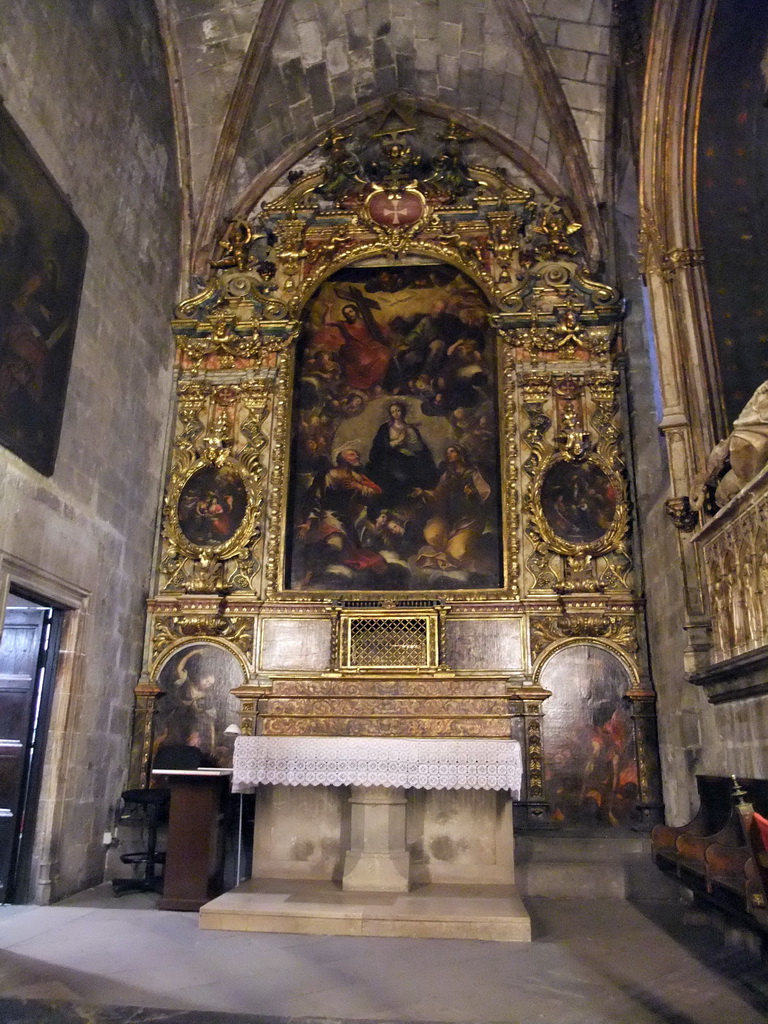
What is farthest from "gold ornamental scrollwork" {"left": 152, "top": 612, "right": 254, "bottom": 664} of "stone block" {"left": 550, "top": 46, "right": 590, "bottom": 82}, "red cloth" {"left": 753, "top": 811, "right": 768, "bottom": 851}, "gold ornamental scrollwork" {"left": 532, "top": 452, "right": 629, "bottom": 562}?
"stone block" {"left": 550, "top": 46, "right": 590, "bottom": 82}

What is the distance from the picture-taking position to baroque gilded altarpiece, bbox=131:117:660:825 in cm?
831

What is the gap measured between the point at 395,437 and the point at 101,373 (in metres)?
3.30

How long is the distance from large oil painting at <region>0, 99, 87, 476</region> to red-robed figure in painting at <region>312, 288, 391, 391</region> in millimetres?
3439

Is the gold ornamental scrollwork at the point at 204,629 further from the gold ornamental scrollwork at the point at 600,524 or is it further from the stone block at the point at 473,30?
the stone block at the point at 473,30

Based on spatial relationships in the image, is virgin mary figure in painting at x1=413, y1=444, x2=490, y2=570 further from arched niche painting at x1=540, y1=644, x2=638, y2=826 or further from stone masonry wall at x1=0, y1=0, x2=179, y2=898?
stone masonry wall at x1=0, y1=0, x2=179, y2=898

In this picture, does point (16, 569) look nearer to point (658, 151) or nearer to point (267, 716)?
point (267, 716)

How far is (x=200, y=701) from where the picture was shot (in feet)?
28.1

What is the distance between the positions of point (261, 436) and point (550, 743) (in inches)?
183

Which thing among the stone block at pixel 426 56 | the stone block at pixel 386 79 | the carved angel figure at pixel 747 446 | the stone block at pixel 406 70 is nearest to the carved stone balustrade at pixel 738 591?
the carved angel figure at pixel 747 446

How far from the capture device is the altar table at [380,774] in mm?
6152

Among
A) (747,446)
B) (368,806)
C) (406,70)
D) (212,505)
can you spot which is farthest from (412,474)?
(406,70)

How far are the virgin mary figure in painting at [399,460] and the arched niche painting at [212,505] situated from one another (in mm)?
1556

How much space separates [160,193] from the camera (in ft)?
31.3

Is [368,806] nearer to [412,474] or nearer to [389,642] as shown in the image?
[389,642]
